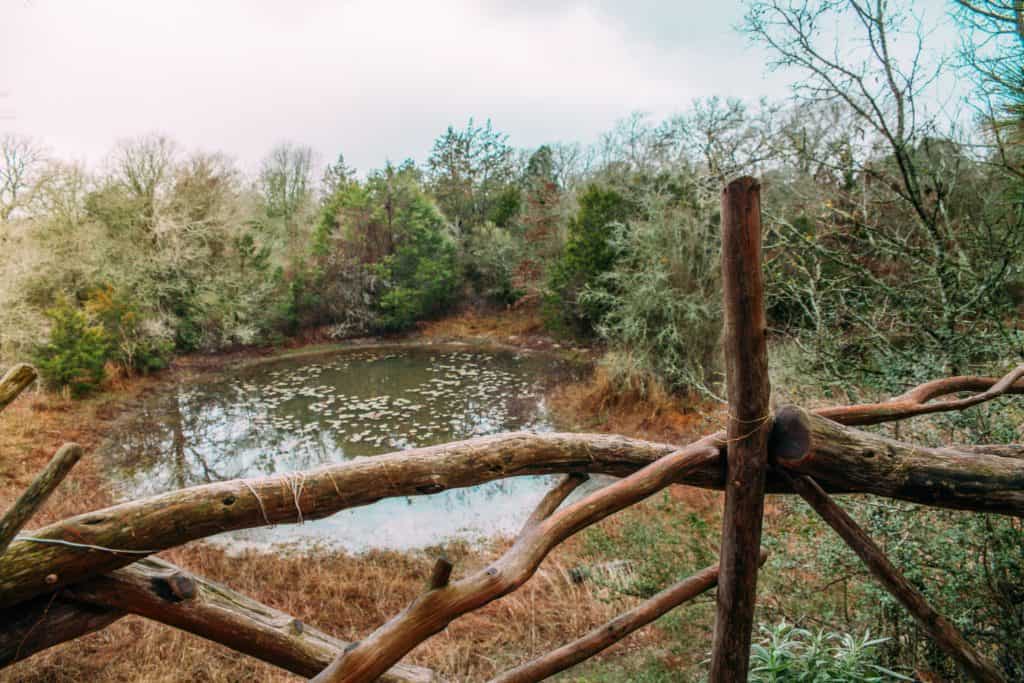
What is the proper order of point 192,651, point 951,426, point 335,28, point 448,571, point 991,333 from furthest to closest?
1. point 335,28
2. point 192,651
3. point 991,333
4. point 951,426
5. point 448,571

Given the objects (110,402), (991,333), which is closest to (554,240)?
(110,402)

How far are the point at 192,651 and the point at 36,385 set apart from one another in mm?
9140

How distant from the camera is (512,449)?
1.41m

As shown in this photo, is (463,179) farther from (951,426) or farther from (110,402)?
(951,426)

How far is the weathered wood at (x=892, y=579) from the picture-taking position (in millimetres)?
1436

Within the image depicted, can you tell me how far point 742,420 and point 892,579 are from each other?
0.70 metres

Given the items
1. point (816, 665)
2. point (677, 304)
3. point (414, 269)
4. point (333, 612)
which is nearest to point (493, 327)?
point (414, 269)

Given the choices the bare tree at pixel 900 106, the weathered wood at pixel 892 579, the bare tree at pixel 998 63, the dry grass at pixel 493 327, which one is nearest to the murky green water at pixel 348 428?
the dry grass at pixel 493 327

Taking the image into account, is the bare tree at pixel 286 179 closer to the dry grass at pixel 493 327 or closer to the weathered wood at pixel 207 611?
the dry grass at pixel 493 327

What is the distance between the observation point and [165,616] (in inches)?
48.8

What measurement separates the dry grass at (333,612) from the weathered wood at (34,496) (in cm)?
284

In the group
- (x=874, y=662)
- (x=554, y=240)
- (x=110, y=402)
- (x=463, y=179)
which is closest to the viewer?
(x=874, y=662)

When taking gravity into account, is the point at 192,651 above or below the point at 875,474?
below

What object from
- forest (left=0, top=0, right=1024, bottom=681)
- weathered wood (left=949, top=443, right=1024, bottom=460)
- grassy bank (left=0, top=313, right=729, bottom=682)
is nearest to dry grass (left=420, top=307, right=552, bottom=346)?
forest (left=0, top=0, right=1024, bottom=681)
